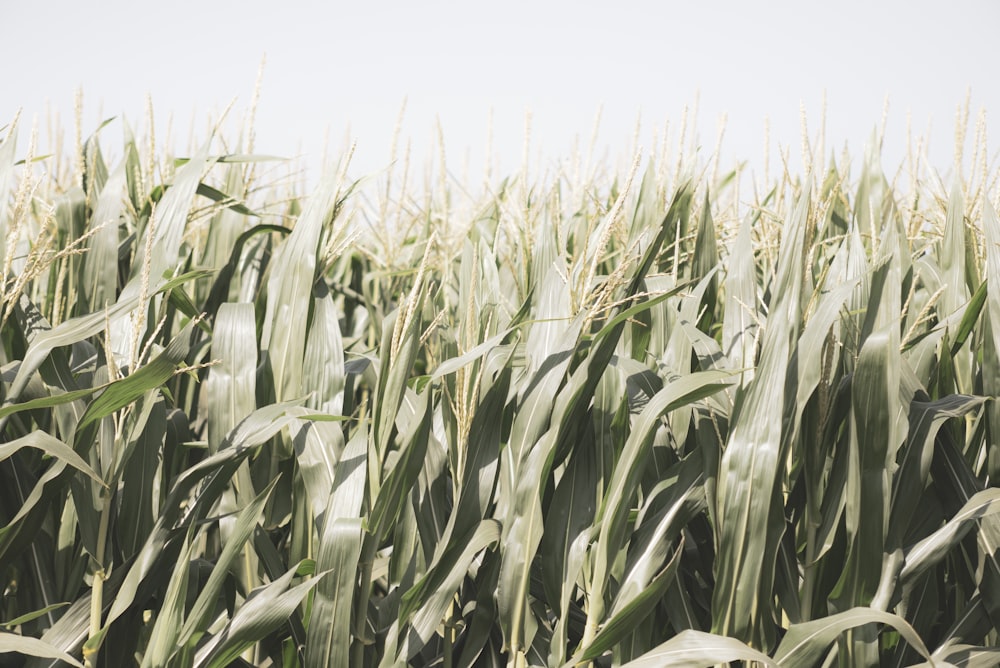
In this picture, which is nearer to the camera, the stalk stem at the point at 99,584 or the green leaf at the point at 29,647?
the green leaf at the point at 29,647

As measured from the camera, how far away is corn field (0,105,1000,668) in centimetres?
105

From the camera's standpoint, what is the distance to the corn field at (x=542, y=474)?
105 centimetres

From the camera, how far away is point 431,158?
449cm

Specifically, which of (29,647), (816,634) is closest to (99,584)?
(29,647)

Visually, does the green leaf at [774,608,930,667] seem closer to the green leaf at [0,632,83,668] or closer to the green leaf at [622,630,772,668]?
the green leaf at [622,630,772,668]

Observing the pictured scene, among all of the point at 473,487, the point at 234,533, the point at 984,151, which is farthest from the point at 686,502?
the point at 984,151

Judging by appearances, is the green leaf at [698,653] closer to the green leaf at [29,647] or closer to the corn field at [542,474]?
the corn field at [542,474]

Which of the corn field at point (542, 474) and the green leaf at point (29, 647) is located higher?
the corn field at point (542, 474)

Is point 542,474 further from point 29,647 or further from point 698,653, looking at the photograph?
point 29,647

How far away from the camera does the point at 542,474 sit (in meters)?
1.09

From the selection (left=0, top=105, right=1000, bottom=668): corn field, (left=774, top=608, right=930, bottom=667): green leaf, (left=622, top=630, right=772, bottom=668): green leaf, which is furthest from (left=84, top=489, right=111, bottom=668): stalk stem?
(left=774, top=608, right=930, bottom=667): green leaf

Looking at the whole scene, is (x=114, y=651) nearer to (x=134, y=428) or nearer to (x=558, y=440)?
(x=134, y=428)

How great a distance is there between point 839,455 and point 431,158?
146 inches

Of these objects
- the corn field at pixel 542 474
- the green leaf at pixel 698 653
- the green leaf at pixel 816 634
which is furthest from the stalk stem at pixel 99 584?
the green leaf at pixel 816 634
